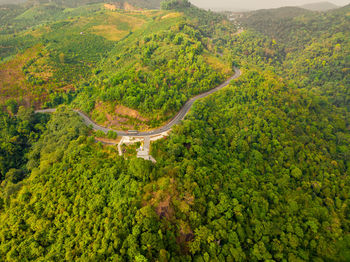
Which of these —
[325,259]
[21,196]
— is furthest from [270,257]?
[21,196]

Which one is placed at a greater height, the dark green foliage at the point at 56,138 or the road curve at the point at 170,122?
the road curve at the point at 170,122

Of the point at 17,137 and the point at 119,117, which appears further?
the point at 17,137

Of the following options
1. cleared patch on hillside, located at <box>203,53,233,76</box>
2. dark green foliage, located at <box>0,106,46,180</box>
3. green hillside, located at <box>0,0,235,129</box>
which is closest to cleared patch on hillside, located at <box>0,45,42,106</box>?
green hillside, located at <box>0,0,235,129</box>

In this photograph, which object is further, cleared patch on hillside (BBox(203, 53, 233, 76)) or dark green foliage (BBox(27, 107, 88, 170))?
cleared patch on hillside (BBox(203, 53, 233, 76))

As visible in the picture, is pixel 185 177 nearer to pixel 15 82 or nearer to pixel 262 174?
pixel 262 174

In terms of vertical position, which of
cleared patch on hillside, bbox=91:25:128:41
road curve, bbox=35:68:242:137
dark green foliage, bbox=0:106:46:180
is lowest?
dark green foliage, bbox=0:106:46:180

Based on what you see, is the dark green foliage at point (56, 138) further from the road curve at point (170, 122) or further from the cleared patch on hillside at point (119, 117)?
the cleared patch on hillside at point (119, 117)

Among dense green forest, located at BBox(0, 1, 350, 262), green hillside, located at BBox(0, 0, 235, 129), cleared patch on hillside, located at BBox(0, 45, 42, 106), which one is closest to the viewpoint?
dense green forest, located at BBox(0, 1, 350, 262)

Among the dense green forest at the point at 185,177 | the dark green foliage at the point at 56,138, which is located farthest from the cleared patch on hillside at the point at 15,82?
the dark green foliage at the point at 56,138

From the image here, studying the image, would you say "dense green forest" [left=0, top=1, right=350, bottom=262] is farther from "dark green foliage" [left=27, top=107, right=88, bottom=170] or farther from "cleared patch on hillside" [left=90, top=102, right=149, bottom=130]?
"cleared patch on hillside" [left=90, top=102, right=149, bottom=130]

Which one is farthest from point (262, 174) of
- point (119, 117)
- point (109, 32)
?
point (109, 32)
